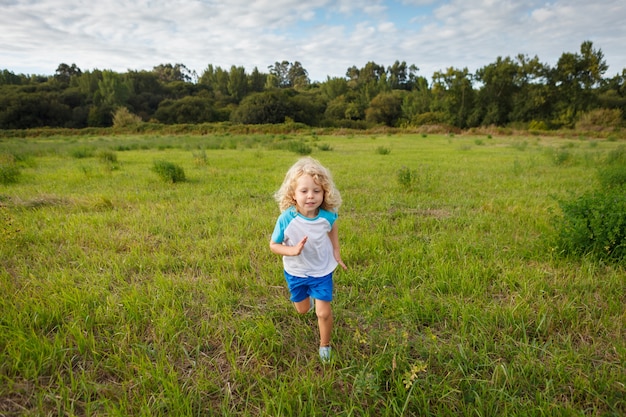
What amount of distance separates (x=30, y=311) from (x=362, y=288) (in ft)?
8.79

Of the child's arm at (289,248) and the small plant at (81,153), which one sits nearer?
the child's arm at (289,248)

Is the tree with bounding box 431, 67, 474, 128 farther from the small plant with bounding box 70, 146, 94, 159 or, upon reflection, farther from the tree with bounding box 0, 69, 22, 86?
the tree with bounding box 0, 69, 22, 86

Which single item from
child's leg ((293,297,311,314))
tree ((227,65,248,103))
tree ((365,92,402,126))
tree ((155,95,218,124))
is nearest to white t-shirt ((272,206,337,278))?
child's leg ((293,297,311,314))

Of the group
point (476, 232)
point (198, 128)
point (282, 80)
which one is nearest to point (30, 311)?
point (476, 232)

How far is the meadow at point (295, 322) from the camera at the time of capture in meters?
1.82

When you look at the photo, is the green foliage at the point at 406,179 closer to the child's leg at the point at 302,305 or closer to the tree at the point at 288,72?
the child's leg at the point at 302,305

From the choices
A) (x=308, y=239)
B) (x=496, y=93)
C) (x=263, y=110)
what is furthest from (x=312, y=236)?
(x=496, y=93)

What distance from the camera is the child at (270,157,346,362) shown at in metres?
2.12

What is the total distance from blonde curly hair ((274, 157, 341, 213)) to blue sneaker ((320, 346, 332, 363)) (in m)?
0.93

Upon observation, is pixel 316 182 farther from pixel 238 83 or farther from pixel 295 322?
pixel 238 83

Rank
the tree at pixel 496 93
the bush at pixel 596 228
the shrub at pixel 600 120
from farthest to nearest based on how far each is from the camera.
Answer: the tree at pixel 496 93 < the shrub at pixel 600 120 < the bush at pixel 596 228

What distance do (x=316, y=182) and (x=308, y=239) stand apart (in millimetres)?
382

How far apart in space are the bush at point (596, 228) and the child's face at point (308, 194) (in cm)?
288

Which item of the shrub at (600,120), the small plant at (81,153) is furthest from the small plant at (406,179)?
the shrub at (600,120)
